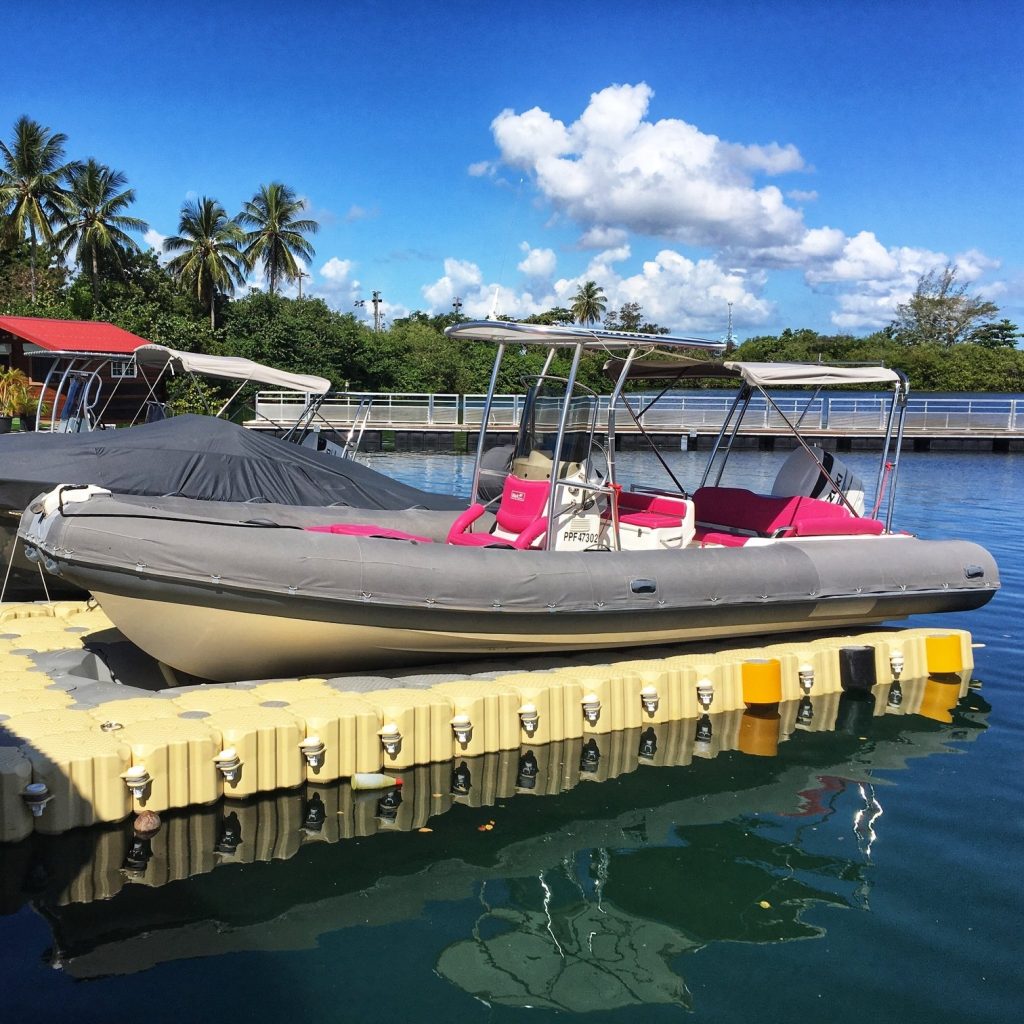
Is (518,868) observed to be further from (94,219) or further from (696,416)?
(94,219)

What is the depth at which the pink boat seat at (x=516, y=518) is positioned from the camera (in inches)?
320

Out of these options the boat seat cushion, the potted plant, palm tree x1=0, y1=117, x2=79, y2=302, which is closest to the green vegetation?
palm tree x1=0, y1=117, x2=79, y2=302

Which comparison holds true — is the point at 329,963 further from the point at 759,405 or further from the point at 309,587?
the point at 759,405

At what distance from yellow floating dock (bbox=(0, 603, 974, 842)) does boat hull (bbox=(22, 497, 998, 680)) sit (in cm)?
25

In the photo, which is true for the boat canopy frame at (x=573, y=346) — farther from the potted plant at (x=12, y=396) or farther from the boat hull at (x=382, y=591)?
the potted plant at (x=12, y=396)

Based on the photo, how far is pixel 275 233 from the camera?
47375 mm

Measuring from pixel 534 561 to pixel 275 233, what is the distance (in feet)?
143

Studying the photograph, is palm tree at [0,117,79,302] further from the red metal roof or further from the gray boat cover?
the gray boat cover

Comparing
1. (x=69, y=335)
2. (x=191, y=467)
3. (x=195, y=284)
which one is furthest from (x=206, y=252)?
(x=191, y=467)

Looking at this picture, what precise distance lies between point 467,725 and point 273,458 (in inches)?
191

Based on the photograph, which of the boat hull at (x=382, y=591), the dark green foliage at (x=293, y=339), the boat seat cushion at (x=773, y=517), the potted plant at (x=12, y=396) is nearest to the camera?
the boat hull at (x=382, y=591)

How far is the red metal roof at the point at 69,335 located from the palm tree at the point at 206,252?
1243 centimetres

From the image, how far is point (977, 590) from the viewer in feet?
30.8

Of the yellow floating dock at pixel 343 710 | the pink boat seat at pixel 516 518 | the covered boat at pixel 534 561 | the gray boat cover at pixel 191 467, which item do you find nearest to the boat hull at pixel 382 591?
the covered boat at pixel 534 561
